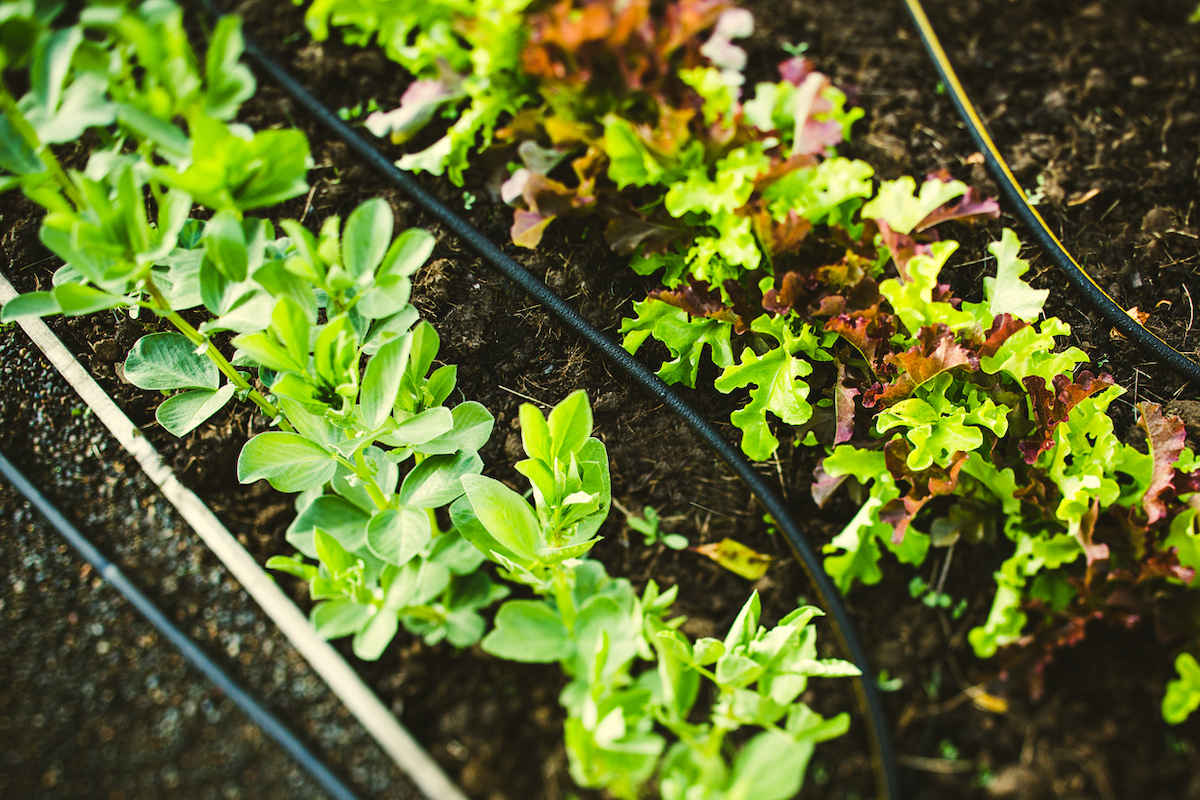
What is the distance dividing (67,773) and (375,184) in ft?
3.66

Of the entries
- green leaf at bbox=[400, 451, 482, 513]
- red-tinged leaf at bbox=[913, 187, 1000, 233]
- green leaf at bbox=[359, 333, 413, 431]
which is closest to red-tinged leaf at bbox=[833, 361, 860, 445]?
red-tinged leaf at bbox=[913, 187, 1000, 233]

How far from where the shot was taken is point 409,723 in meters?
1.09

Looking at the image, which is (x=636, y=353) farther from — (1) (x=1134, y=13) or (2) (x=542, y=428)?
(1) (x=1134, y=13)

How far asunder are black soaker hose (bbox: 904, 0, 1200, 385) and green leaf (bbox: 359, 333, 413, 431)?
1170 millimetres

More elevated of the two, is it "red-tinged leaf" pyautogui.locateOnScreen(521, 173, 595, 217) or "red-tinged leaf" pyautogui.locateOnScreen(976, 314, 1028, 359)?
"red-tinged leaf" pyautogui.locateOnScreen(521, 173, 595, 217)

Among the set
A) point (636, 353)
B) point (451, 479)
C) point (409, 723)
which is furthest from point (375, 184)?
point (409, 723)

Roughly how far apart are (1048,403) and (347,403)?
0.98 metres

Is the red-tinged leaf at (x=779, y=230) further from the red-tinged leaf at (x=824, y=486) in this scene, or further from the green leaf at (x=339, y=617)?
the green leaf at (x=339, y=617)

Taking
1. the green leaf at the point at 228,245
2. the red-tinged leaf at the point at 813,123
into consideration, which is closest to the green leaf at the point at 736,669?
the green leaf at the point at 228,245

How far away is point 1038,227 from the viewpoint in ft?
4.24

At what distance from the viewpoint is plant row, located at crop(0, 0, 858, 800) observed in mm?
767

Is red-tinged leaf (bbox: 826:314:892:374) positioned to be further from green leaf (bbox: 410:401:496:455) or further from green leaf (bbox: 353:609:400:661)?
green leaf (bbox: 353:609:400:661)

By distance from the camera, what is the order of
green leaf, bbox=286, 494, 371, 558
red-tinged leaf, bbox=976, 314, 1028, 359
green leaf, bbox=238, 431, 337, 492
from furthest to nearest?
red-tinged leaf, bbox=976, 314, 1028, 359 < green leaf, bbox=286, 494, 371, 558 < green leaf, bbox=238, 431, 337, 492

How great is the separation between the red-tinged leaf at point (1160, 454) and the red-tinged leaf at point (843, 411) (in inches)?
15.5
